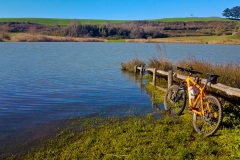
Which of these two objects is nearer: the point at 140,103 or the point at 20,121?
the point at 20,121

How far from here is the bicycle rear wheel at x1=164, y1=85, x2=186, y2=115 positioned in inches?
411

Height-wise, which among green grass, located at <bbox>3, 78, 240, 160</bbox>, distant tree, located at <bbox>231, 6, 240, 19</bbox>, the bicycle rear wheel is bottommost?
green grass, located at <bbox>3, 78, 240, 160</bbox>

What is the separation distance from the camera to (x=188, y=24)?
131375 millimetres

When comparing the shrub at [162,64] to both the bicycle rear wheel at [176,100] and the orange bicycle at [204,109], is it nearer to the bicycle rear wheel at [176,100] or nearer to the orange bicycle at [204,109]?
the bicycle rear wheel at [176,100]

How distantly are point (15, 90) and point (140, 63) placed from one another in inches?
475

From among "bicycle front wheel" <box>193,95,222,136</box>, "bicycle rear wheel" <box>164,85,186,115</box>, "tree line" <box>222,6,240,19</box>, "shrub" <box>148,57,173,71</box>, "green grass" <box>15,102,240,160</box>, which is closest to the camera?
"green grass" <box>15,102,240,160</box>

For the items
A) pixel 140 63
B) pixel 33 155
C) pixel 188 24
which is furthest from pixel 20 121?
pixel 188 24

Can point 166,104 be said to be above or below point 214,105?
below

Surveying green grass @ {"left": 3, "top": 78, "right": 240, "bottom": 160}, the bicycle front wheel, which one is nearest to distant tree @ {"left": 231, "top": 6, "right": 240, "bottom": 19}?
green grass @ {"left": 3, "top": 78, "right": 240, "bottom": 160}

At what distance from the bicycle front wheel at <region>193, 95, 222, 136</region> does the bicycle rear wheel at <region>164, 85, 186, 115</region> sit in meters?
1.89

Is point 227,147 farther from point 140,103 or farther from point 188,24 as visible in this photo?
point 188,24

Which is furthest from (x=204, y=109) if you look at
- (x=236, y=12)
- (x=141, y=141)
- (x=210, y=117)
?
(x=236, y=12)

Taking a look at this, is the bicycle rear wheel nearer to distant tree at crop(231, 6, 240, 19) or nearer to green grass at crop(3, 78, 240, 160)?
green grass at crop(3, 78, 240, 160)

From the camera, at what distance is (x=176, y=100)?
10.8m
